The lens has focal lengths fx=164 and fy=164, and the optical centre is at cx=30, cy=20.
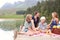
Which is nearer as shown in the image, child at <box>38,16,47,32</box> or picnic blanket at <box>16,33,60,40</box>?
picnic blanket at <box>16,33,60,40</box>

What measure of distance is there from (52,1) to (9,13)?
0.85 m

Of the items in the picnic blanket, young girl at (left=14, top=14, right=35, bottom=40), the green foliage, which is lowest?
the picnic blanket

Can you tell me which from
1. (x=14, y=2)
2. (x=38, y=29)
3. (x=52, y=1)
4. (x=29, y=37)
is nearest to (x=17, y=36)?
(x=29, y=37)

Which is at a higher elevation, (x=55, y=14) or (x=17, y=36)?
(x=55, y=14)

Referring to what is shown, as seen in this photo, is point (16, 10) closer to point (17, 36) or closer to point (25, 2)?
point (25, 2)

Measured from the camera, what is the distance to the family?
307 cm

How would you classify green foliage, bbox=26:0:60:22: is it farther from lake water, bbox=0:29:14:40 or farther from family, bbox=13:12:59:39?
lake water, bbox=0:29:14:40

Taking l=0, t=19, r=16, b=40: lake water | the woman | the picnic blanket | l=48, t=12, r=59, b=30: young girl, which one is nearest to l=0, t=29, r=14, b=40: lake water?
l=0, t=19, r=16, b=40: lake water

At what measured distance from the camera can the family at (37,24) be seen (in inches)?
121

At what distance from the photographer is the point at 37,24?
3.10 meters

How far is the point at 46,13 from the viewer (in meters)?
3.09

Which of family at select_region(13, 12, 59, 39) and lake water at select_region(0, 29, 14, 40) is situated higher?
family at select_region(13, 12, 59, 39)

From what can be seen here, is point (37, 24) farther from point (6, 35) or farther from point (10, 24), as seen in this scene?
point (6, 35)

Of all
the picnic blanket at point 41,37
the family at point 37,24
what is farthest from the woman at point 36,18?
the picnic blanket at point 41,37
